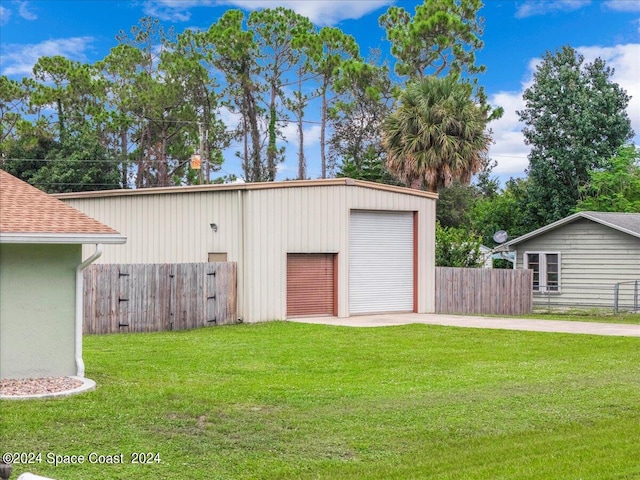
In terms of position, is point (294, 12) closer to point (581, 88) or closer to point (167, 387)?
point (581, 88)

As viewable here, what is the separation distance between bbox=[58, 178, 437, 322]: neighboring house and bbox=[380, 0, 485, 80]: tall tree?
25.8 meters

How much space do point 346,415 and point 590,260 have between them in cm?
2378

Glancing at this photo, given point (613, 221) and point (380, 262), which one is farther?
point (613, 221)

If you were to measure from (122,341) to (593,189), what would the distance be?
31074 mm

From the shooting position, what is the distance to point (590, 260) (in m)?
31.9

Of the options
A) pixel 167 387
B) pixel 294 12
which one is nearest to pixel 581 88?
pixel 294 12

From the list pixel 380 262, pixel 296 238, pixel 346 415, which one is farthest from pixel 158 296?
pixel 346 415

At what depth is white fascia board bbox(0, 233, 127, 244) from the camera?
36.4ft

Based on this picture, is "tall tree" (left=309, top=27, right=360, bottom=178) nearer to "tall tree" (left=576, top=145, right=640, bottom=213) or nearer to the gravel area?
"tall tree" (left=576, top=145, right=640, bottom=213)

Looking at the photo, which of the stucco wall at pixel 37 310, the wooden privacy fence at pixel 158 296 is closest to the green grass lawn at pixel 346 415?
the stucco wall at pixel 37 310

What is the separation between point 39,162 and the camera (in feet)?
174

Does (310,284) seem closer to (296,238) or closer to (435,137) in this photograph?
(296,238)

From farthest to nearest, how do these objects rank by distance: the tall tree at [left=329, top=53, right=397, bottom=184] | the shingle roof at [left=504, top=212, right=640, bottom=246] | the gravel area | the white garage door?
the tall tree at [left=329, top=53, right=397, bottom=184] < the shingle roof at [left=504, top=212, right=640, bottom=246] < the white garage door < the gravel area

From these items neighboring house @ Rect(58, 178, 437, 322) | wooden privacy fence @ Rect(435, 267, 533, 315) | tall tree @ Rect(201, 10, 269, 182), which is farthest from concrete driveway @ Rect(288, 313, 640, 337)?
tall tree @ Rect(201, 10, 269, 182)
